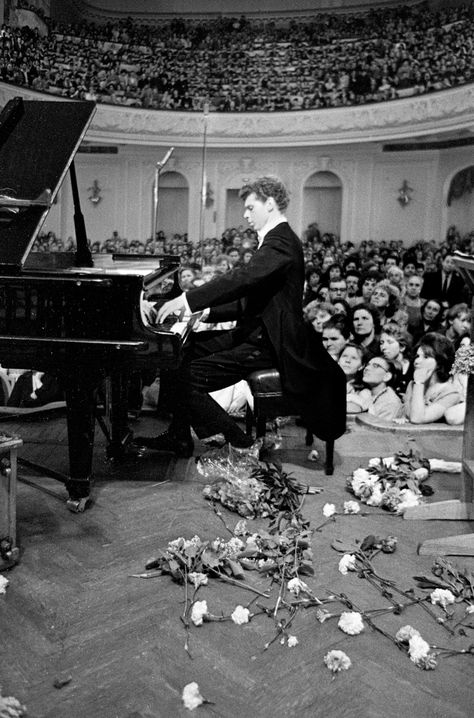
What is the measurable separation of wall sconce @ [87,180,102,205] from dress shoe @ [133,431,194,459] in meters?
14.4

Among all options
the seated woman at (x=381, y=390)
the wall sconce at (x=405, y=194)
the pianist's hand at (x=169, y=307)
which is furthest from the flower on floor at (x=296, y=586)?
the wall sconce at (x=405, y=194)

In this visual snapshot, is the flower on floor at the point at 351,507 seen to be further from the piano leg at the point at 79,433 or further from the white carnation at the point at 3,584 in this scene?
the white carnation at the point at 3,584

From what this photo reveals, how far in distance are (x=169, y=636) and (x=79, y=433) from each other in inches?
46.1

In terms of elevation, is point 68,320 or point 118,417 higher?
point 68,320

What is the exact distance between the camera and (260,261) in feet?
11.4

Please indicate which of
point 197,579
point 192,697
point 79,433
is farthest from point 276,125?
point 192,697

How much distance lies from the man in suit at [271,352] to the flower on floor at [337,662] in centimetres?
168

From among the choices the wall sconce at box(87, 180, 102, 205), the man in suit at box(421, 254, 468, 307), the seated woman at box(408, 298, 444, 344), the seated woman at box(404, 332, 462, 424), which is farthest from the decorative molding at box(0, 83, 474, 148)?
the seated woman at box(404, 332, 462, 424)

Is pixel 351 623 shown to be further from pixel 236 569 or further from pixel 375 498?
pixel 375 498

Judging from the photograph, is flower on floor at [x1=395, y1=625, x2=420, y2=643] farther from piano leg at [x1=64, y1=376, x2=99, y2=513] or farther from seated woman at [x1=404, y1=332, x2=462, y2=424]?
seated woman at [x1=404, y1=332, x2=462, y2=424]

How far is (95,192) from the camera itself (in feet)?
56.7

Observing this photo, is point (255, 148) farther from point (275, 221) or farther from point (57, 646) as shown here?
point (57, 646)

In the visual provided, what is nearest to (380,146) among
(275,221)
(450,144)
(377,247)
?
(450,144)

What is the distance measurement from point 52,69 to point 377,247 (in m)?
8.10
